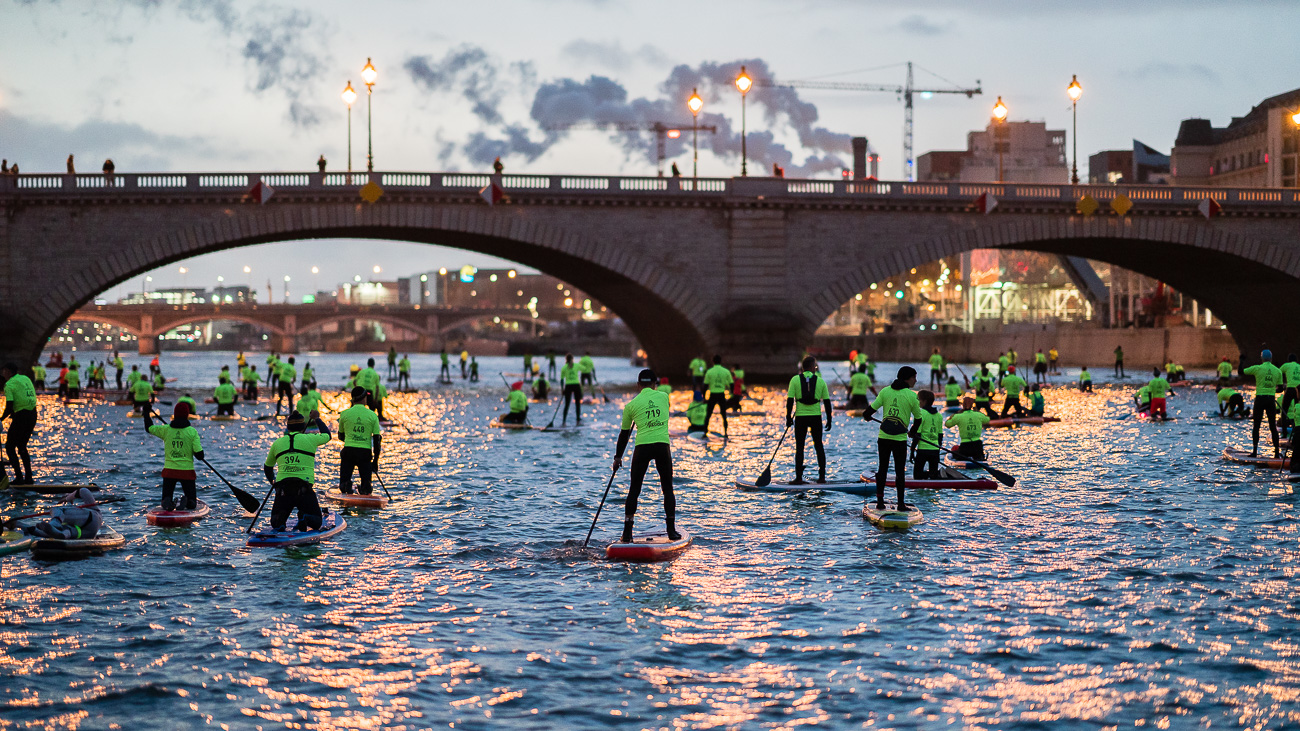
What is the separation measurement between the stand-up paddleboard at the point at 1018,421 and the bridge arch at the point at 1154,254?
64.4ft

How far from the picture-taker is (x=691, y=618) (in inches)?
485

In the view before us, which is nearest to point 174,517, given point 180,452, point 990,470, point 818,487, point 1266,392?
point 180,452

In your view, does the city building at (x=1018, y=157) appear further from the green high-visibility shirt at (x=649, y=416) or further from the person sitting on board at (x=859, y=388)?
the green high-visibility shirt at (x=649, y=416)

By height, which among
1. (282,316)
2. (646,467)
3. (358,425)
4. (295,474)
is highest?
(282,316)

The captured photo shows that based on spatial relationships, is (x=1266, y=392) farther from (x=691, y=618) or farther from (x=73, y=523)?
(x=73, y=523)

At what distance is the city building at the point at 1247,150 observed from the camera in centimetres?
10188

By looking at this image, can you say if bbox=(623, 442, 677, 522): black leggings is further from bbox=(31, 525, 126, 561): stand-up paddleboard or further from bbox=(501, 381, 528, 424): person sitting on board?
bbox=(501, 381, 528, 424): person sitting on board

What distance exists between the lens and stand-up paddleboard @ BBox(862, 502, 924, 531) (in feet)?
57.5

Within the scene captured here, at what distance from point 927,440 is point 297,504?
10.3 meters

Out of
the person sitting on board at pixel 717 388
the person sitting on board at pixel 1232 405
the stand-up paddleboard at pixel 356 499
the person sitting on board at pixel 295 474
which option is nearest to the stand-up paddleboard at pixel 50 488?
the stand-up paddleboard at pixel 356 499

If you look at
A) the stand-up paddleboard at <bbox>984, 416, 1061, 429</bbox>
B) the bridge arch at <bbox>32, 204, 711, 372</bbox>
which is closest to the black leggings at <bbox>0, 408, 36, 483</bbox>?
the stand-up paddleboard at <bbox>984, 416, 1061, 429</bbox>

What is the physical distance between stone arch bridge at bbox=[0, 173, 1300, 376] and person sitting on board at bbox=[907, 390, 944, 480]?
117 feet

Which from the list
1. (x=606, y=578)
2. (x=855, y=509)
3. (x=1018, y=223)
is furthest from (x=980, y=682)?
(x=1018, y=223)

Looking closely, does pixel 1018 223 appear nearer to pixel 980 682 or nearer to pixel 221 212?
pixel 221 212
